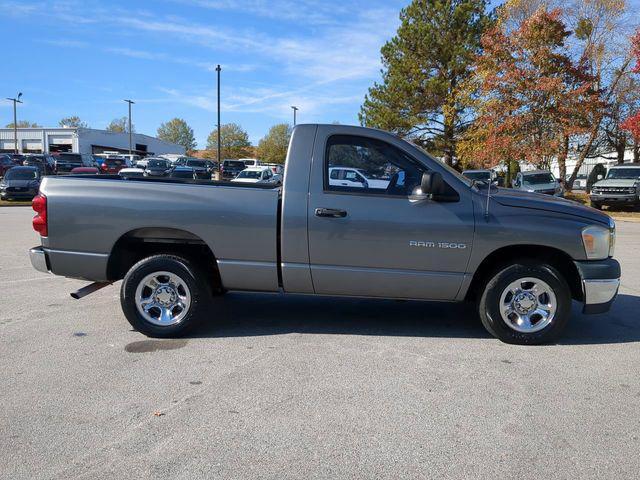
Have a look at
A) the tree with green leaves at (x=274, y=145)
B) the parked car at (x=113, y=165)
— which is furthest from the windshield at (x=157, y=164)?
the tree with green leaves at (x=274, y=145)

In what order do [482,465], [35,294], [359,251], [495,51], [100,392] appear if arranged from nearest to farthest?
[482,465] < [100,392] < [359,251] < [35,294] < [495,51]

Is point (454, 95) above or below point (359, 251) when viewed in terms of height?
above

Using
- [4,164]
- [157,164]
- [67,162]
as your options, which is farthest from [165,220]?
[4,164]

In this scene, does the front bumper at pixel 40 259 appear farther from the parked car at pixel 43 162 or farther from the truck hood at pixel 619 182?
the parked car at pixel 43 162

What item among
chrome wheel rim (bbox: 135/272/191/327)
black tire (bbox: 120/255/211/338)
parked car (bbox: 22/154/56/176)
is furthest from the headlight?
parked car (bbox: 22/154/56/176)

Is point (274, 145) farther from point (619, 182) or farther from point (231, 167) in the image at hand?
point (619, 182)

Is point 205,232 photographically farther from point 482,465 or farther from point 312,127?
point 482,465

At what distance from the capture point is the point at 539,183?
24188 mm

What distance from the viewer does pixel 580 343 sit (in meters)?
5.04

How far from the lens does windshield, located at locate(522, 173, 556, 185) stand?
24.4m

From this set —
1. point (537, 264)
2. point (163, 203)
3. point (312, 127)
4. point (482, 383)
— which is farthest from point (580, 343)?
point (163, 203)

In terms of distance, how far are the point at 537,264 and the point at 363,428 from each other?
8.27 ft

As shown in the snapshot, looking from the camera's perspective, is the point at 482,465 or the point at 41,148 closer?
the point at 482,465

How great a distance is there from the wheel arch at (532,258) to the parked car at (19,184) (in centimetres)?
2517
